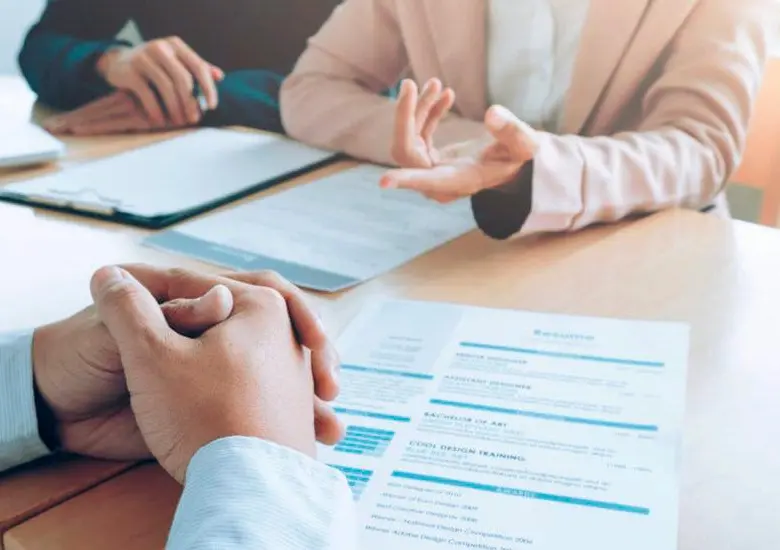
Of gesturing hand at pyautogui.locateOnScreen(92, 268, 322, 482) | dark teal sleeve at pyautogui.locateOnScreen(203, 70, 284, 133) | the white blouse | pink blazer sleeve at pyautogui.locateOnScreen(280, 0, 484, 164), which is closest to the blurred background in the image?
the white blouse

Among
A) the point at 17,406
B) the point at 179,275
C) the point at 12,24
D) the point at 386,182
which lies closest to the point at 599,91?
the point at 386,182

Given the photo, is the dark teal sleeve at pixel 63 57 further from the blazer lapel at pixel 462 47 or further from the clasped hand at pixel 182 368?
the clasped hand at pixel 182 368

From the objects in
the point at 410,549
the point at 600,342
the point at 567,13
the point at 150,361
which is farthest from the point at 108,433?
the point at 567,13

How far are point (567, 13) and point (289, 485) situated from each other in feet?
2.98

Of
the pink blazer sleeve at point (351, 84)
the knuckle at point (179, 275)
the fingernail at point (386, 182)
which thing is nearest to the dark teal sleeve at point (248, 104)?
the pink blazer sleeve at point (351, 84)

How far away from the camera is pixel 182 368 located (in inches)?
17.1

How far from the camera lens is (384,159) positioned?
1.04 meters

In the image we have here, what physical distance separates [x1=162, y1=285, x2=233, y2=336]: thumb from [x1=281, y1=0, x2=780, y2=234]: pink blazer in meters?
0.40

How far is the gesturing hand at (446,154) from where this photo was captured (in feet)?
2.54

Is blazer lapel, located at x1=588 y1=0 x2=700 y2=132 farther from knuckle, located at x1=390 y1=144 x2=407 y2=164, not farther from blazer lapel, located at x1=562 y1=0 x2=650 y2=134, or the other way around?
knuckle, located at x1=390 y1=144 x2=407 y2=164

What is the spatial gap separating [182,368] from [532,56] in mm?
875

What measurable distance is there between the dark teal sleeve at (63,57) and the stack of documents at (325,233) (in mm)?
609

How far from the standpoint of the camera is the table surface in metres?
0.43

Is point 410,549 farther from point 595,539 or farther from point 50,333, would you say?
point 50,333
